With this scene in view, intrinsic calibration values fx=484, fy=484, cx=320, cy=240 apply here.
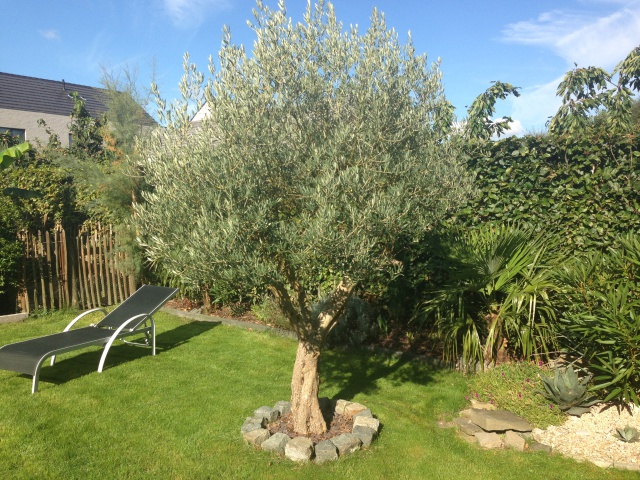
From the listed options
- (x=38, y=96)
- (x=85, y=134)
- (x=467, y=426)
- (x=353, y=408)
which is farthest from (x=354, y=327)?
(x=38, y=96)

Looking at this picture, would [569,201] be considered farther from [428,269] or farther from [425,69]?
[425,69]

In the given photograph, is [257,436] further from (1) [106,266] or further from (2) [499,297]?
(1) [106,266]

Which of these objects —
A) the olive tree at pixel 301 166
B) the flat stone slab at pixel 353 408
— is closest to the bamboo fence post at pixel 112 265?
the olive tree at pixel 301 166

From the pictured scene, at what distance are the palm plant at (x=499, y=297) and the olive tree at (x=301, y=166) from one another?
1987 millimetres

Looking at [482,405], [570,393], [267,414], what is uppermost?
[570,393]

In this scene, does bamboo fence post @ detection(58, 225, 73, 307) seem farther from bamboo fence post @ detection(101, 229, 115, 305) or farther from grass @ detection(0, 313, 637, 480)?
grass @ detection(0, 313, 637, 480)

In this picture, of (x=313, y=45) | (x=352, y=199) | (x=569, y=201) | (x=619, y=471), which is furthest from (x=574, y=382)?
(x=313, y=45)

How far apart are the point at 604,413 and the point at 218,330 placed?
7.06 m

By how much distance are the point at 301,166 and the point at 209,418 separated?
332cm

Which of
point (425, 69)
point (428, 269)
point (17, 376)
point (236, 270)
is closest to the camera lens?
point (236, 270)

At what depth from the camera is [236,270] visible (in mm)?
3963

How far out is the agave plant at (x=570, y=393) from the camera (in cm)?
536

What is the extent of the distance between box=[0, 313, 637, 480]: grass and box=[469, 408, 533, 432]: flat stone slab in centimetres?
28

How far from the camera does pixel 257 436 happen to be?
16.5 feet
